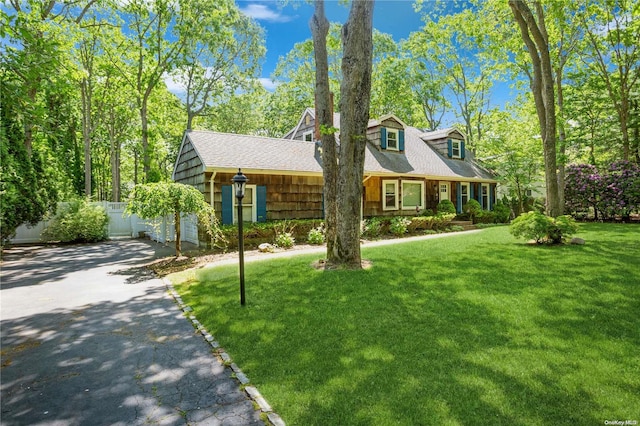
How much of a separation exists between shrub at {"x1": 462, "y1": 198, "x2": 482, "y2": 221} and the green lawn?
38.8ft

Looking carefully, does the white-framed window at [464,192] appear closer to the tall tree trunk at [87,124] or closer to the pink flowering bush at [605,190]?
the pink flowering bush at [605,190]

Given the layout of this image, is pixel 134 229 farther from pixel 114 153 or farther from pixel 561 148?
pixel 561 148

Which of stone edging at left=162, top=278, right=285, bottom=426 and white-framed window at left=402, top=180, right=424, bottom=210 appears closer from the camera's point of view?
stone edging at left=162, top=278, right=285, bottom=426

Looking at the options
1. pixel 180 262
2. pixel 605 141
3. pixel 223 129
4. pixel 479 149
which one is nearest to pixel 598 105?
pixel 605 141

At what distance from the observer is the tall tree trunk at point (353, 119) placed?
283 inches

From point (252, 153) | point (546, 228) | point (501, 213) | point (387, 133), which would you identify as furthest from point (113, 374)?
point (501, 213)

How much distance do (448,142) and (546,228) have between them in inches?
500

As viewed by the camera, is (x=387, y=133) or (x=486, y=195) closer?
(x=387, y=133)

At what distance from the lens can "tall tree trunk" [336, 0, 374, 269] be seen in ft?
23.6

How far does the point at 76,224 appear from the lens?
14.4 meters

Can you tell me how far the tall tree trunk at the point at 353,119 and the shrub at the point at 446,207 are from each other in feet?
37.8

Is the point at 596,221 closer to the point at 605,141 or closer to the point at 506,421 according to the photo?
the point at 605,141

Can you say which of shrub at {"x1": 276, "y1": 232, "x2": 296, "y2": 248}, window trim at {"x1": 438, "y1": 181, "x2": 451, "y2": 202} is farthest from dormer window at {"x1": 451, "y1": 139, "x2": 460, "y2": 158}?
shrub at {"x1": 276, "y1": 232, "x2": 296, "y2": 248}

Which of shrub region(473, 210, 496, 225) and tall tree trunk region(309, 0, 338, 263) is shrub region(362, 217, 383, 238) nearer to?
tall tree trunk region(309, 0, 338, 263)
